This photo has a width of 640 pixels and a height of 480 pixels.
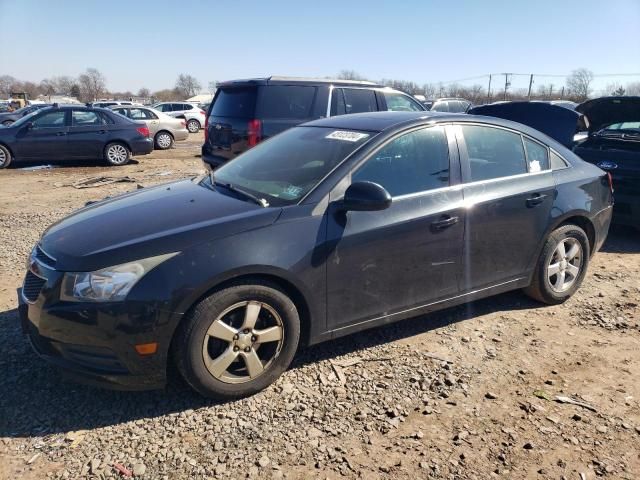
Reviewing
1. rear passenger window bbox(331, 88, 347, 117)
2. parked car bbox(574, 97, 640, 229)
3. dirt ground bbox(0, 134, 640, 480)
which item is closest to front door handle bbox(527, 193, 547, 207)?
dirt ground bbox(0, 134, 640, 480)

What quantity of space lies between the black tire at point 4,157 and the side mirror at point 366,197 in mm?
11850

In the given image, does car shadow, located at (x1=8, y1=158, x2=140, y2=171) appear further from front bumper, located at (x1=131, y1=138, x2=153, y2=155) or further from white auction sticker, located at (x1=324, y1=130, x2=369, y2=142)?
white auction sticker, located at (x1=324, y1=130, x2=369, y2=142)

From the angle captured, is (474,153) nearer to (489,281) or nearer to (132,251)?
(489,281)

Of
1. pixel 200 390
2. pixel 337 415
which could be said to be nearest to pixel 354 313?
pixel 337 415

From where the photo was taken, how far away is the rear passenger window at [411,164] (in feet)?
11.1

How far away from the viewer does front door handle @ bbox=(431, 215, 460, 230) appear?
3453 mm

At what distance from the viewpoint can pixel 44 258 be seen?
115 inches

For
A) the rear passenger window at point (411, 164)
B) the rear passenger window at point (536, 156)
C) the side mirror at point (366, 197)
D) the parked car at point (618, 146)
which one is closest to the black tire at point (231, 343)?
the side mirror at point (366, 197)

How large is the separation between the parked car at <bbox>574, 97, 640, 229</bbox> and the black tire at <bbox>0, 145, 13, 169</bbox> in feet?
39.9

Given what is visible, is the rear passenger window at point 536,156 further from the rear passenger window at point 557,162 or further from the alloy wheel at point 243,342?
the alloy wheel at point 243,342

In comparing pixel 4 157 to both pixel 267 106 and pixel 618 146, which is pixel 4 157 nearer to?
pixel 267 106

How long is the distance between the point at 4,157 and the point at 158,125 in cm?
528

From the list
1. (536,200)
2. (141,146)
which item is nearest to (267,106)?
(536,200)

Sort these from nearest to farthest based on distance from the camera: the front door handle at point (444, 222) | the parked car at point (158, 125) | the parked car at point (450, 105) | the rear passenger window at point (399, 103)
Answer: the front door handle at point (444, 222)
the rear passenger window at point (399, 103)
the parked car at point (158, 125)
the parked car at point (450, 105)
